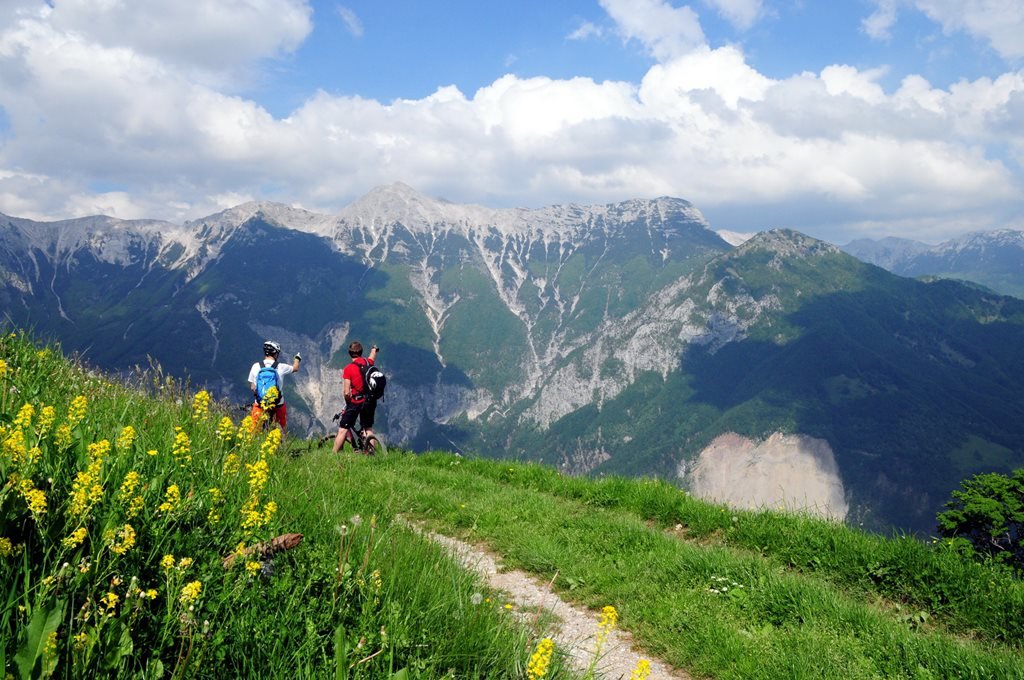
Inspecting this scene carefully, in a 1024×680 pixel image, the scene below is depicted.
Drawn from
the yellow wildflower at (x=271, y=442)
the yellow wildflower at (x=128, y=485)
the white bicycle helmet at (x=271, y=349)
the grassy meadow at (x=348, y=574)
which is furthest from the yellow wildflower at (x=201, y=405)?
the white bicycle helmet at (x=271, y=349)

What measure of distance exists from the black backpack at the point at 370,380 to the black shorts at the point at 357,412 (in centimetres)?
25

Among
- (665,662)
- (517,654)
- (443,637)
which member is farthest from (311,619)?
(665,662)

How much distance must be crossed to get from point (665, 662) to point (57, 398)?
673cm

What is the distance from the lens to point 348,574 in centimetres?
388

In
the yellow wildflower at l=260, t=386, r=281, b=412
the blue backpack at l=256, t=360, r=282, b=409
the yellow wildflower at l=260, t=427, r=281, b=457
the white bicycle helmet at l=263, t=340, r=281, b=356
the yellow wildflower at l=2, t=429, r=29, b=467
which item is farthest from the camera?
the blue backpack at l=256, t=360, r=282, b=409

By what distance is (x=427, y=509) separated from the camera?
409 inches

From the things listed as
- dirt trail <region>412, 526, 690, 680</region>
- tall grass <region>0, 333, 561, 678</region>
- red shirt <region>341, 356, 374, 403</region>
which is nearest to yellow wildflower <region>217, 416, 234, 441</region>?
tall grass <region>0, 333, 561, 678</region>

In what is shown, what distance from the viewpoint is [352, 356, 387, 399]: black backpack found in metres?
15.7

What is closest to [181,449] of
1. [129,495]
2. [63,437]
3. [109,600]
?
[63,437]

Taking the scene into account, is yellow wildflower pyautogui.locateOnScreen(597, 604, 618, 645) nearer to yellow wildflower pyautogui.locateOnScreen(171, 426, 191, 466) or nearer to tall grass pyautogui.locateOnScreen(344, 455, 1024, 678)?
tall grass pyautogui.locateOnScreen(344, 455, 1024, 678)

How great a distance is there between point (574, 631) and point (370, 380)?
10.7 meters

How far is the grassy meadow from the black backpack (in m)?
5.50

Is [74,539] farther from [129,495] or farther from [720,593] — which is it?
[720,593]

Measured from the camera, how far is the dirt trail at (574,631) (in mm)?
5445
